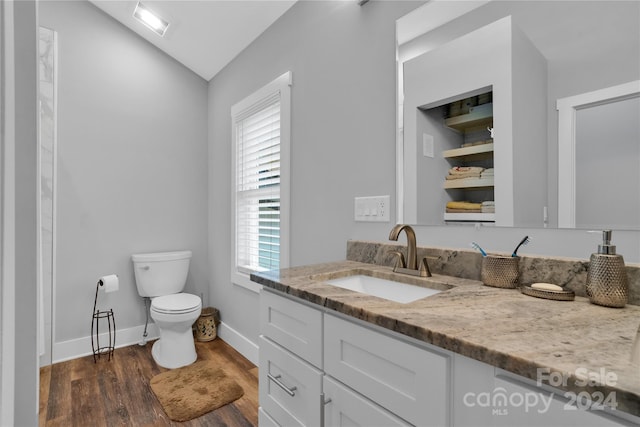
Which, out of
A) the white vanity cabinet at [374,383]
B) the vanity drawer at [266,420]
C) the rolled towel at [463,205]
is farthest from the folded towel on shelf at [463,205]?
the vanity drawer at [266,420]

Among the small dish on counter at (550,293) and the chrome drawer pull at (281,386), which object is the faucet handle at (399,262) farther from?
the chrome drawer pull at (281,386)

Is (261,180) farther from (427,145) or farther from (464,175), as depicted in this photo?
(464,175)

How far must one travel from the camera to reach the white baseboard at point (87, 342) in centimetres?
247

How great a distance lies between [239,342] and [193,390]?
61 cm

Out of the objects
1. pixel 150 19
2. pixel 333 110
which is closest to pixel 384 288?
pixel 333 110

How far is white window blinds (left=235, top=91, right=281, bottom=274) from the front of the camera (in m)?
2.35

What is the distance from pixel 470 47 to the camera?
1.22m

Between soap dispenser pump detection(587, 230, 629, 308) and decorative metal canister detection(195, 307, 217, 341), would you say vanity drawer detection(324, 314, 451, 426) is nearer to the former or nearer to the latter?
soap dispenser pump detection(587, 230, 629, 308)

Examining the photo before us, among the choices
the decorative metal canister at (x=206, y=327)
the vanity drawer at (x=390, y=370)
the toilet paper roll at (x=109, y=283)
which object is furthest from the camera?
the decorative metal canister at (x=206, y=327)

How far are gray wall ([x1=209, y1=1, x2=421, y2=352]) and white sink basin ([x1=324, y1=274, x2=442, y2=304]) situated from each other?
0.28m

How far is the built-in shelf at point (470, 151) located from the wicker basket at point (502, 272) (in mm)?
381

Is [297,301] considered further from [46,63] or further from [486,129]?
[46,63]

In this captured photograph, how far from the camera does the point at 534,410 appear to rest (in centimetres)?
54

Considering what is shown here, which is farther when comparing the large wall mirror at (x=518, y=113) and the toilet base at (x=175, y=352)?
the toilet base at (x=175, y=352)
